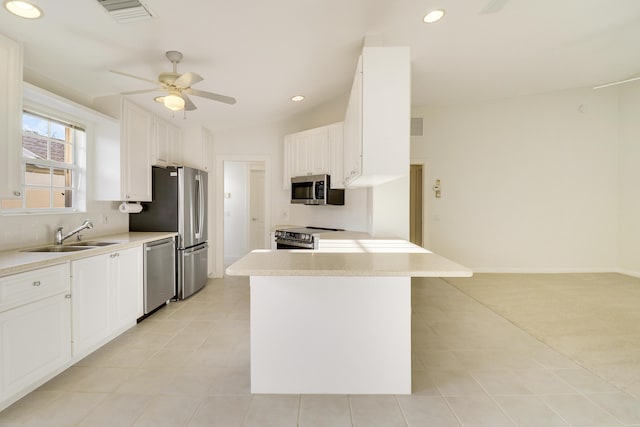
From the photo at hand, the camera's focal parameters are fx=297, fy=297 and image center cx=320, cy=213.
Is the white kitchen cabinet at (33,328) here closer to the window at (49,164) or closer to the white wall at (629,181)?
the window at (49,164)

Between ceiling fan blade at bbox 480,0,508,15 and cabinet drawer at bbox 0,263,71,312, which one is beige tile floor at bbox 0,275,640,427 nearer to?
cabinet drawer at bbox 0,263,71,312

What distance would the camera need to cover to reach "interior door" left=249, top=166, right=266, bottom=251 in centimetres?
643

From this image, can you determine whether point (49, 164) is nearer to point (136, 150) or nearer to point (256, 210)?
point (136, 150)

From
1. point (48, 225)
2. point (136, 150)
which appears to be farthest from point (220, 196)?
point (48, 225)

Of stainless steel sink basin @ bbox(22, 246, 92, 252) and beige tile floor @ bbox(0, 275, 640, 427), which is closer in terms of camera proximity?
beige tile floor @ bbox(0, 275, 640, 427)

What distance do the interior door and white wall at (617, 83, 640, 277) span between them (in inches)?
258

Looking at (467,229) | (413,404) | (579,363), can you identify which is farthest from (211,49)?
(467,229)

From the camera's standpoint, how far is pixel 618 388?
197cm

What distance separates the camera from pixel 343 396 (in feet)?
6.13

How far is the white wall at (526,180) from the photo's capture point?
5117 millimetres

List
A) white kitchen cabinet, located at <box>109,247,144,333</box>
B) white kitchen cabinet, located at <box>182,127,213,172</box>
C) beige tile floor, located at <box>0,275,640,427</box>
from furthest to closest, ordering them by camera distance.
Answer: white kitchen cabinet, located at <box>182,127,213,172</box> < white kitchen cabinet, located at <box>109,247,144,333</box> < beige tile floor, located at <box>0,275,640,427</box>

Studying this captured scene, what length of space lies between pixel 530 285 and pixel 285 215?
155 inches

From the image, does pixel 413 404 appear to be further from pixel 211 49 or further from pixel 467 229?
pixel 467 229

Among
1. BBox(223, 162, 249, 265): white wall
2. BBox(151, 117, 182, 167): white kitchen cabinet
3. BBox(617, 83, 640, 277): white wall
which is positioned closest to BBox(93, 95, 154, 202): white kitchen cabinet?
BBox(151, 117, 182, 167): white kitchen cabinet
